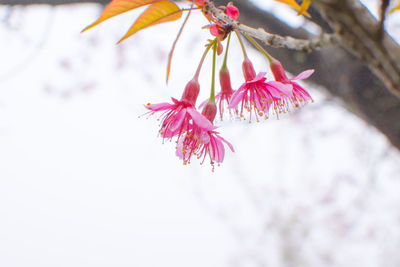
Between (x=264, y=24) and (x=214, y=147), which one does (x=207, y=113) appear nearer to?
(x=214, y=147)

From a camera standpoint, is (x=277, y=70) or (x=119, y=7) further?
(x=277, y=70)

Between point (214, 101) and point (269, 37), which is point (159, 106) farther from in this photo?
point (269, 37)

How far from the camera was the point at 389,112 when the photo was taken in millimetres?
1353

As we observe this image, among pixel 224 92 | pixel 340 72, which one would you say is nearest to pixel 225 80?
pixel 224 92

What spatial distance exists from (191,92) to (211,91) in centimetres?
4

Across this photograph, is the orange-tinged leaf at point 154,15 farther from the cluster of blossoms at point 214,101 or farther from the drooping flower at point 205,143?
the drooping flower at point 205,143

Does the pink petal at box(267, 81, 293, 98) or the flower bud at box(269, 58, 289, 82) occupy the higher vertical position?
the flower bud at box(269, 58, 289, 82)

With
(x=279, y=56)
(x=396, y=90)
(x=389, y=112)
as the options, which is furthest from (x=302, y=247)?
(x=396, y=90)

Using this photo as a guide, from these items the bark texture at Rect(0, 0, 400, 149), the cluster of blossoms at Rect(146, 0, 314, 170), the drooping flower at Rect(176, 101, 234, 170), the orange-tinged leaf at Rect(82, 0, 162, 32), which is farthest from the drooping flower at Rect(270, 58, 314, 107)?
the bark texture at Rect(0, 0, 400, 149)

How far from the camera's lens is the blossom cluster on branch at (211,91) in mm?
447

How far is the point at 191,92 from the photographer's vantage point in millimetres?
558

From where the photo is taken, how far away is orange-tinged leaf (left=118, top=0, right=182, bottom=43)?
434mm

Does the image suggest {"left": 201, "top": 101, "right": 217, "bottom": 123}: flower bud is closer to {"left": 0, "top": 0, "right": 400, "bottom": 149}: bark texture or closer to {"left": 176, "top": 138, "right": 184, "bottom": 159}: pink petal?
{"left": 176, "top": 138, "right": 184, "bottom": 159}: pink petal

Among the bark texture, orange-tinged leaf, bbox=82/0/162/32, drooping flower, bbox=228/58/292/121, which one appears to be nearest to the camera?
orange-tinged leaf, bbox=82/0/162/32
